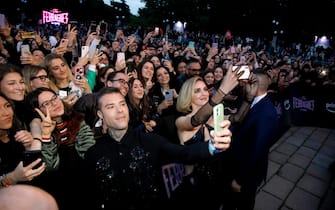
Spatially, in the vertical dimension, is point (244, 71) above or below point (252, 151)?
above

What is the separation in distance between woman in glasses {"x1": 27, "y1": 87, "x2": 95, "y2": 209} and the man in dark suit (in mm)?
1807

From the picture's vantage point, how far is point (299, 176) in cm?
477

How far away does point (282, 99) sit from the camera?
23.1ft

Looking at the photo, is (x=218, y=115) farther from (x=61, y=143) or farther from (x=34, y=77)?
(x=34, y=77)

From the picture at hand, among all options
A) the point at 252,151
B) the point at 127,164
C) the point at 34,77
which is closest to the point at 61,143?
the point at 127,164

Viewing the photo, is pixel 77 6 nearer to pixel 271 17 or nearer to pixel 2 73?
pixel 271 17

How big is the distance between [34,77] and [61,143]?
1348 millimetres

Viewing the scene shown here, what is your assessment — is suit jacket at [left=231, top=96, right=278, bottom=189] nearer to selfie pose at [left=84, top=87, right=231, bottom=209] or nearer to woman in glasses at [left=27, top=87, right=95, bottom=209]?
selfie pose at [left=84, top=87, right=231, bottom=209]

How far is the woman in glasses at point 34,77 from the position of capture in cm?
337

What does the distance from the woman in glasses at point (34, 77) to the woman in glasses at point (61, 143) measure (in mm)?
679

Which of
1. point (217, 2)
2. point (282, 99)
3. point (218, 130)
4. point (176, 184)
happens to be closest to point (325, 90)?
point (282, 99)

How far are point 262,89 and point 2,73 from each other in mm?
3370

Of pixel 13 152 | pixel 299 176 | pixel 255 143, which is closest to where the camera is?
pixel 13 152

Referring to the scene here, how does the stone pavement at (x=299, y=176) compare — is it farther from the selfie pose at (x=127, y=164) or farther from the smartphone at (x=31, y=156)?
the smartphone at (x=31, y=156)
